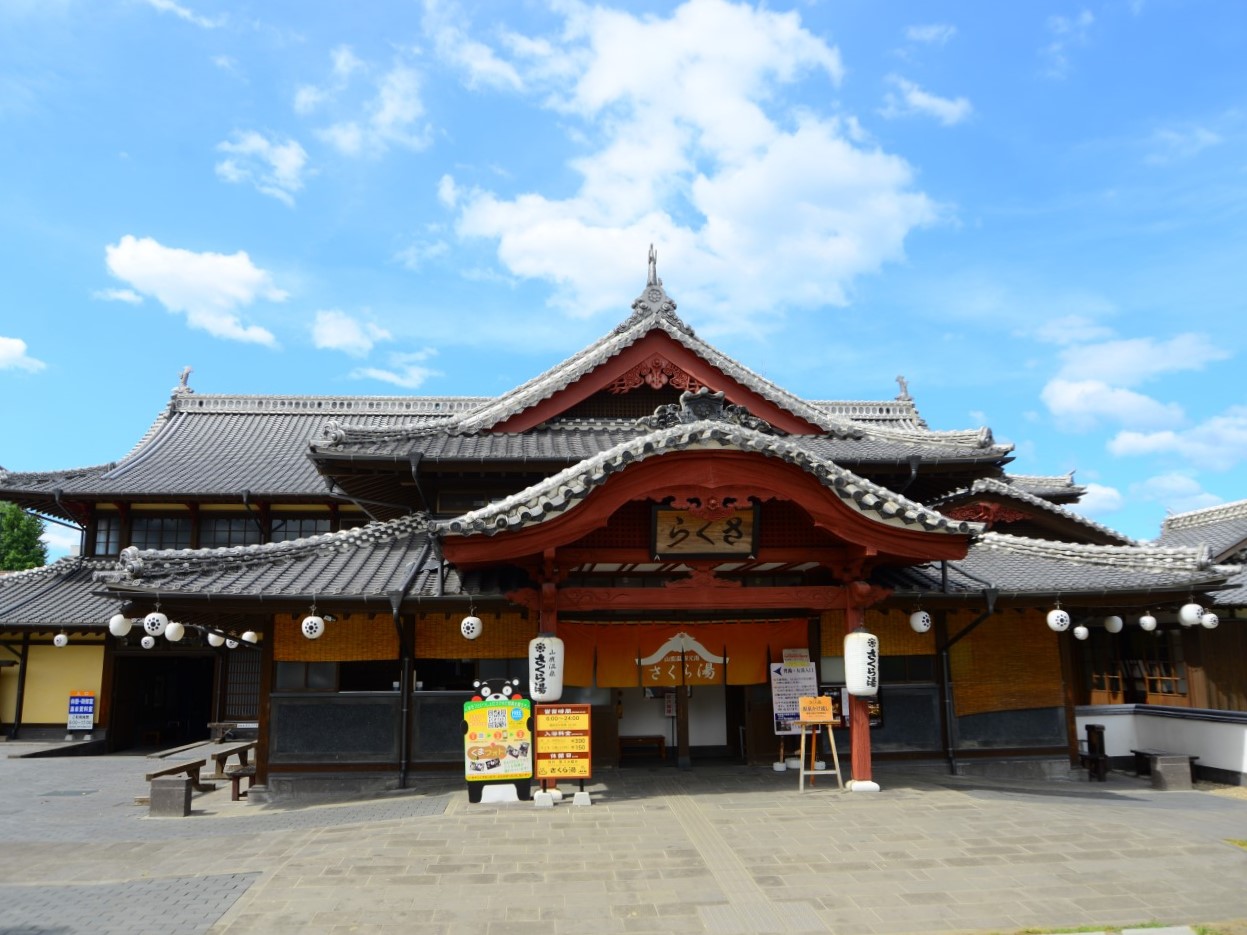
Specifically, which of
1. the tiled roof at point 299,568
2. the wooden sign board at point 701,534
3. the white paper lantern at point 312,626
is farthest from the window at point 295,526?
the wooden sign board at point 701,534

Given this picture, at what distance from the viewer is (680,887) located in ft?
29.0

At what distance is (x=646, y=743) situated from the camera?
1648 cm

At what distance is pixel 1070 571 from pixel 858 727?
18.3 ft

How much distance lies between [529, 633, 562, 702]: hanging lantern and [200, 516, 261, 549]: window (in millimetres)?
16956

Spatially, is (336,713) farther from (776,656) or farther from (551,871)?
(776,656)

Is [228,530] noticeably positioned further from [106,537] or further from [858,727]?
[858,727]

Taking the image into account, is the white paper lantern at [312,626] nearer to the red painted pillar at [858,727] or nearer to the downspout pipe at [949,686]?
the red painted pillar at [858,727]

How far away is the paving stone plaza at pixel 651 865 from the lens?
26.5 ft

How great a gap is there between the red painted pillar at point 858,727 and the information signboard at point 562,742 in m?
4.20

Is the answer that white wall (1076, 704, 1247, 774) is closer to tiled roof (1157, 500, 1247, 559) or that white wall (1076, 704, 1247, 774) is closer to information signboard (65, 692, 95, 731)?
tiled roof (1157, 500, 1247, 559)

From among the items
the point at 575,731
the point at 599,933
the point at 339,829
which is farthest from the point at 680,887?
the point at 339,829

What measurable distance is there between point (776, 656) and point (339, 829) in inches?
303

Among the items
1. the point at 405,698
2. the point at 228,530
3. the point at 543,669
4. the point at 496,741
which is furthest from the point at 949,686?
the point at 228,530

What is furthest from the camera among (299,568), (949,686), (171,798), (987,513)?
(987,513)
